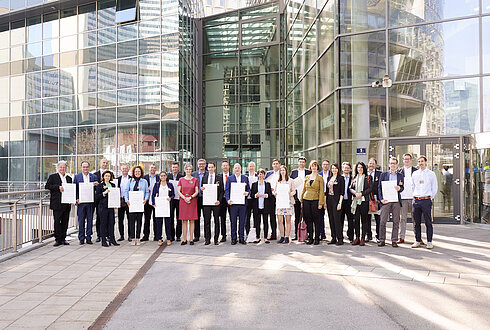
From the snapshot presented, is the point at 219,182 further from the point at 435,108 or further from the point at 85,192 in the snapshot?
the point at 435,108

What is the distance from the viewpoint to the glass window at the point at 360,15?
45.5 ft

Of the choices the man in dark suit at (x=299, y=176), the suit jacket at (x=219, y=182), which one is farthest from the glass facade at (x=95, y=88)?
the man in dark suit at (x=299, y=176)

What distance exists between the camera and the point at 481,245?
9.02 m

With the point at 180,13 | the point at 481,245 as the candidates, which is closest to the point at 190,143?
the point at 180,13

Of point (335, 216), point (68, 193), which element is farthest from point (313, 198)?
point (68, 193)

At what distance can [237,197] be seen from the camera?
31.1 ft

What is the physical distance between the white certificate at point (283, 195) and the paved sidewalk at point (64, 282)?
308 cm

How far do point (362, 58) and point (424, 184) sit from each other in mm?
6731

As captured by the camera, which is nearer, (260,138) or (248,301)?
(248,301)

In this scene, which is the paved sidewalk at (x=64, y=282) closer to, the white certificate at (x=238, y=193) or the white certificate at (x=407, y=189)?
the white certificate at (x=238, y=193)

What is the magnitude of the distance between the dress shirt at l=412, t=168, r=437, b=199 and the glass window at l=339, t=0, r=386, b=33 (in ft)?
23.4

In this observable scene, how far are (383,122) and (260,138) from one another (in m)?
12.2

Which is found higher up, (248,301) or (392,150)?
(392,150)

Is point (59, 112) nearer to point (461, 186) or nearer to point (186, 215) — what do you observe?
point (186, 215)
